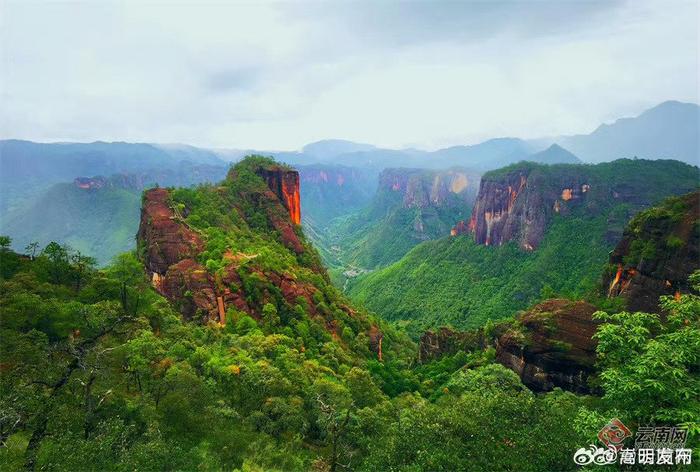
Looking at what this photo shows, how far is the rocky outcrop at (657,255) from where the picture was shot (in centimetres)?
3491

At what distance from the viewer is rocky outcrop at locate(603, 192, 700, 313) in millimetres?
34906

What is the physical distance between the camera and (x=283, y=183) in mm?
73375

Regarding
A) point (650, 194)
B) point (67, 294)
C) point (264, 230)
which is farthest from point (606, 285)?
point (650, 194)

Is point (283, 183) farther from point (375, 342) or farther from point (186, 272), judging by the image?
point (186, 272)

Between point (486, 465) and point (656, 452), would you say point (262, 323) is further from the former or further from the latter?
point (656, 452)

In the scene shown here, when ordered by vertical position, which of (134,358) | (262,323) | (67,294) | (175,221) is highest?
(175,221)

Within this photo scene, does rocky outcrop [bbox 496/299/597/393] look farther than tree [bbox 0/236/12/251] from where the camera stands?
Yes

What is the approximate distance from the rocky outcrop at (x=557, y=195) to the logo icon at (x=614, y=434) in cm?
9996

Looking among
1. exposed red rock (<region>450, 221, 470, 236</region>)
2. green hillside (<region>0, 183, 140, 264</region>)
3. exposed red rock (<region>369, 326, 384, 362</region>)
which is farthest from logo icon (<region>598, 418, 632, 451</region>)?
green hillside (<region>0, 183, 140, 264</region>)

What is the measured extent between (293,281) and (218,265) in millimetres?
Answer: 8594

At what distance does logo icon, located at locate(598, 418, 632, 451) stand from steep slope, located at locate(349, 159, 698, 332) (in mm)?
79755

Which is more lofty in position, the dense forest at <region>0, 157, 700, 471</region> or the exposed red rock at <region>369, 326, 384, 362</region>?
the dense forest at <region>0, 157, 700, 471</region>

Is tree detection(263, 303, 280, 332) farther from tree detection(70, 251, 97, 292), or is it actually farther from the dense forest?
tree detection(70, 251, 97, 292)

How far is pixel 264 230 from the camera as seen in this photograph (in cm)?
6266
